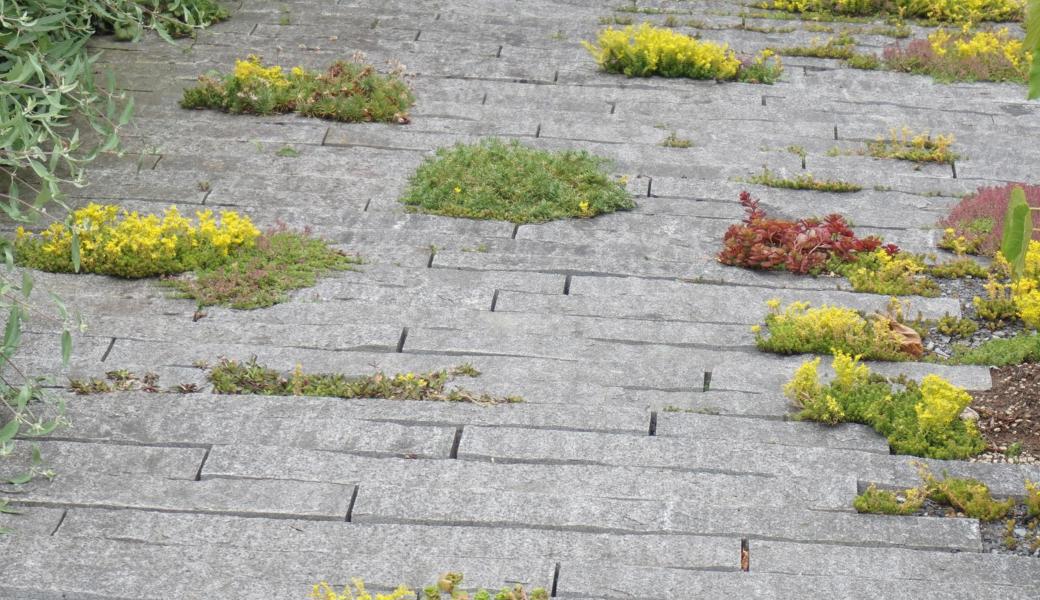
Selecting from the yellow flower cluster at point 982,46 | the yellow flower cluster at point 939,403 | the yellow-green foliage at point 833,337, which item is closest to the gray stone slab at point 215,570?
the yellow flower cluster at point 939,403

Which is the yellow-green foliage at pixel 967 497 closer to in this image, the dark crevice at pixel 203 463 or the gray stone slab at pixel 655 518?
the gray stone slab at pixel 655 518

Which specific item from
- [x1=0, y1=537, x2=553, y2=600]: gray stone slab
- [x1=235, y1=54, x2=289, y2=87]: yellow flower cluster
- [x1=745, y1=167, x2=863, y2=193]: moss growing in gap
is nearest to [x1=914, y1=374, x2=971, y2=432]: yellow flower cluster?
[x1=0, y1=537, x2=553, y2=600]: gray stone slab

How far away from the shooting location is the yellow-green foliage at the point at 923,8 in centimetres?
1046

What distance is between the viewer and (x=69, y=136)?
8602mm

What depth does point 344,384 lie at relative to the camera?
5809 mm

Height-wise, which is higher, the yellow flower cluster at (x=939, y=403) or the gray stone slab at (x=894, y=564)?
the gray stone slab at (x=894, y=564)

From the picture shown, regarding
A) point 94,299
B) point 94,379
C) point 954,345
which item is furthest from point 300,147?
point 954,345

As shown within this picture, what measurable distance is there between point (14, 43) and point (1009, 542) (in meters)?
4.99

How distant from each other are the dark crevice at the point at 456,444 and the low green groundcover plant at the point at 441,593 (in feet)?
2.74

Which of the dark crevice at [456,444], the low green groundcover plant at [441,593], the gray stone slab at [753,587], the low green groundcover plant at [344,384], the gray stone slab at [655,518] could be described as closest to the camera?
the low green groundcover plant at [441,593]

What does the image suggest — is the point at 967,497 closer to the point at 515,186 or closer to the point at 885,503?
the point at 885,503

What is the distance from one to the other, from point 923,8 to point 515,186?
Answer: 4.69 metres

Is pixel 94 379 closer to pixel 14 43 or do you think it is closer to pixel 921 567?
pixel 14 43

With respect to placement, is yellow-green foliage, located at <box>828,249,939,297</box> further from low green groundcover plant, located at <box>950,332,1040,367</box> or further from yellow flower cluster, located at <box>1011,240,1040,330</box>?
low green groundcover plant, located at <box>950,332,1040,367</box>
